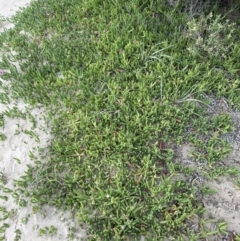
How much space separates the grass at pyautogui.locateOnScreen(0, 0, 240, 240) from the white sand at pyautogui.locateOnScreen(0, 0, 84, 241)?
0.09 meters

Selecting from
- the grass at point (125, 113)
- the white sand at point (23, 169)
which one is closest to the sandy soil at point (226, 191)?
the grass at point (125, 113)

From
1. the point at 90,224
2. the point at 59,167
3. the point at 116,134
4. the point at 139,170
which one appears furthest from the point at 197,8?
the point at 90,224

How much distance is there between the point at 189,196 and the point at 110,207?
832 millimetres

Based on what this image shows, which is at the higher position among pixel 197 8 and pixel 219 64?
pixel 197 8

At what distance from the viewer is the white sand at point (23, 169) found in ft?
9.26

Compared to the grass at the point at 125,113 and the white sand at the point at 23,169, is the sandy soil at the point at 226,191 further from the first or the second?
→ the white sand at the point at 23,169

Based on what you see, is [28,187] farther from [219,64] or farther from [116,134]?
[219,64]

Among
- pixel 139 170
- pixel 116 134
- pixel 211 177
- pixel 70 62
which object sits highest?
pixel 70 62

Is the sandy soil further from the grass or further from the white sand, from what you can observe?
the white sand

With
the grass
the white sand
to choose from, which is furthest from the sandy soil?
the white sand

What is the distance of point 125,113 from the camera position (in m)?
3.36

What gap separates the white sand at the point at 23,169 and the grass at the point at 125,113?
9 cm

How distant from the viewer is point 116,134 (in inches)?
127

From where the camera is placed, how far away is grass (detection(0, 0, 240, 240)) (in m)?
2.78
